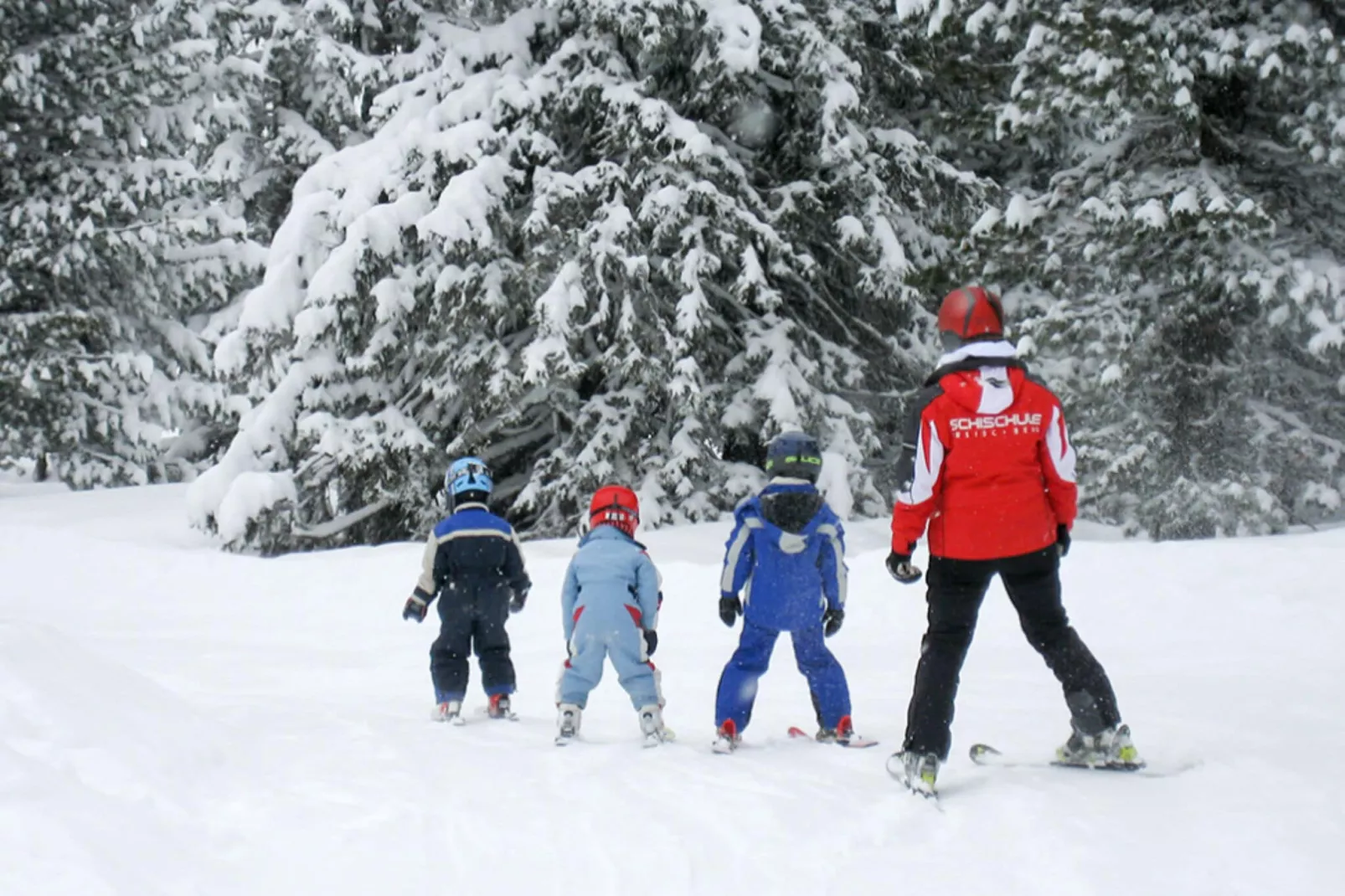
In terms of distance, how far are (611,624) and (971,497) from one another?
209 cm

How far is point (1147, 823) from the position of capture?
13.5ft

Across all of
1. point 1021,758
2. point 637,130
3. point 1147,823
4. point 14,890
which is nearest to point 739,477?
point 637,130

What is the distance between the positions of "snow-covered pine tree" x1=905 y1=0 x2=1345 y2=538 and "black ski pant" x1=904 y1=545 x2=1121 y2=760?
784 cm

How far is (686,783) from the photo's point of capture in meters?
4.71

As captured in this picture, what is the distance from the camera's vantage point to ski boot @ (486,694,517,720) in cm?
670

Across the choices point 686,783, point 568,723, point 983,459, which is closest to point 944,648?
point 983,459

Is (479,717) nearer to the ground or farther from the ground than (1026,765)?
nearer to the ground

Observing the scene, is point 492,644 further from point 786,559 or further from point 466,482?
point 786,559

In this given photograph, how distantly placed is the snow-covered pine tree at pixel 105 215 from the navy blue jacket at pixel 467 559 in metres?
13.1

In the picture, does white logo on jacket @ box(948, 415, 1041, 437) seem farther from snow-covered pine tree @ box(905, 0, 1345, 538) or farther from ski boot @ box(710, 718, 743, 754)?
snow-covered pine tree @ box(905, 0, 1345, 538)

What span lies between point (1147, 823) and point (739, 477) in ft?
28.6

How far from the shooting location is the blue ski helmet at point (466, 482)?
22.5 ft

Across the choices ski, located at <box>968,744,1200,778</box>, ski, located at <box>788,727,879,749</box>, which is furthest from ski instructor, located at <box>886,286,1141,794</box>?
ski, located at <box>788,727,879,749</box>

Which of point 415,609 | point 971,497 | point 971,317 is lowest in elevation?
point 415,609
